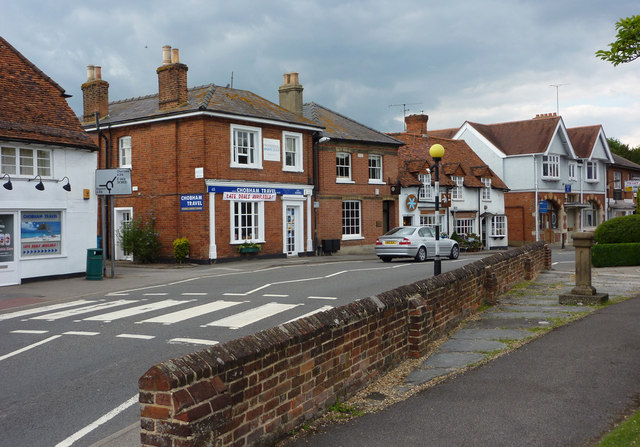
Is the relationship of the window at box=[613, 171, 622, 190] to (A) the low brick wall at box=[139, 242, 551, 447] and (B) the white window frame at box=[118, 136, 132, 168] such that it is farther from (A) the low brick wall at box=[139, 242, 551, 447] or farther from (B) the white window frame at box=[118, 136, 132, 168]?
(A) the low brick wall at box=[139, 242, 551, 447]

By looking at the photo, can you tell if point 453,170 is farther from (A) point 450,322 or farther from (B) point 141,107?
(A) point 450,322

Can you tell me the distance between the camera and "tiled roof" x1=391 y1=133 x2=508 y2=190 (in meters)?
36.9

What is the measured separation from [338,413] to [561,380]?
2.67 meters

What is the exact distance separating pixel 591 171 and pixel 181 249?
42.5 m

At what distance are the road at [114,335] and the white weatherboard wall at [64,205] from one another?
3741 millimetres

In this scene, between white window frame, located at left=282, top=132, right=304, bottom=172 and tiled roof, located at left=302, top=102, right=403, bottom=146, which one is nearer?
white window frame, located at left=282, top=132, right=304, bottom=172

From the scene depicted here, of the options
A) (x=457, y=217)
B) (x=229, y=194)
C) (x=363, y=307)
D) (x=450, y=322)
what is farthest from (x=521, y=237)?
(x=363, y=307)

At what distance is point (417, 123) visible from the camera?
142 feet

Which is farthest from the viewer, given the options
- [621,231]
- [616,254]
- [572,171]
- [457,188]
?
[572,171]

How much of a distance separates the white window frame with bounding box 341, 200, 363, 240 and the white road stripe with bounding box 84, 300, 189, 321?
62.9 feet

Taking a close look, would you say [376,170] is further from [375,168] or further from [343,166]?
[343,166]

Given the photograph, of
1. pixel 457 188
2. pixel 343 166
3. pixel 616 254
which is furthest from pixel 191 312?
pixel 457 188

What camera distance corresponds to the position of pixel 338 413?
584 centimetres

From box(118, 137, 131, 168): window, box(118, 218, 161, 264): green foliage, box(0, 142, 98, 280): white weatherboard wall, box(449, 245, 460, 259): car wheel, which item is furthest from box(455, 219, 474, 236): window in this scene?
box(0, 142, 98, 280): white weatherboard wall
